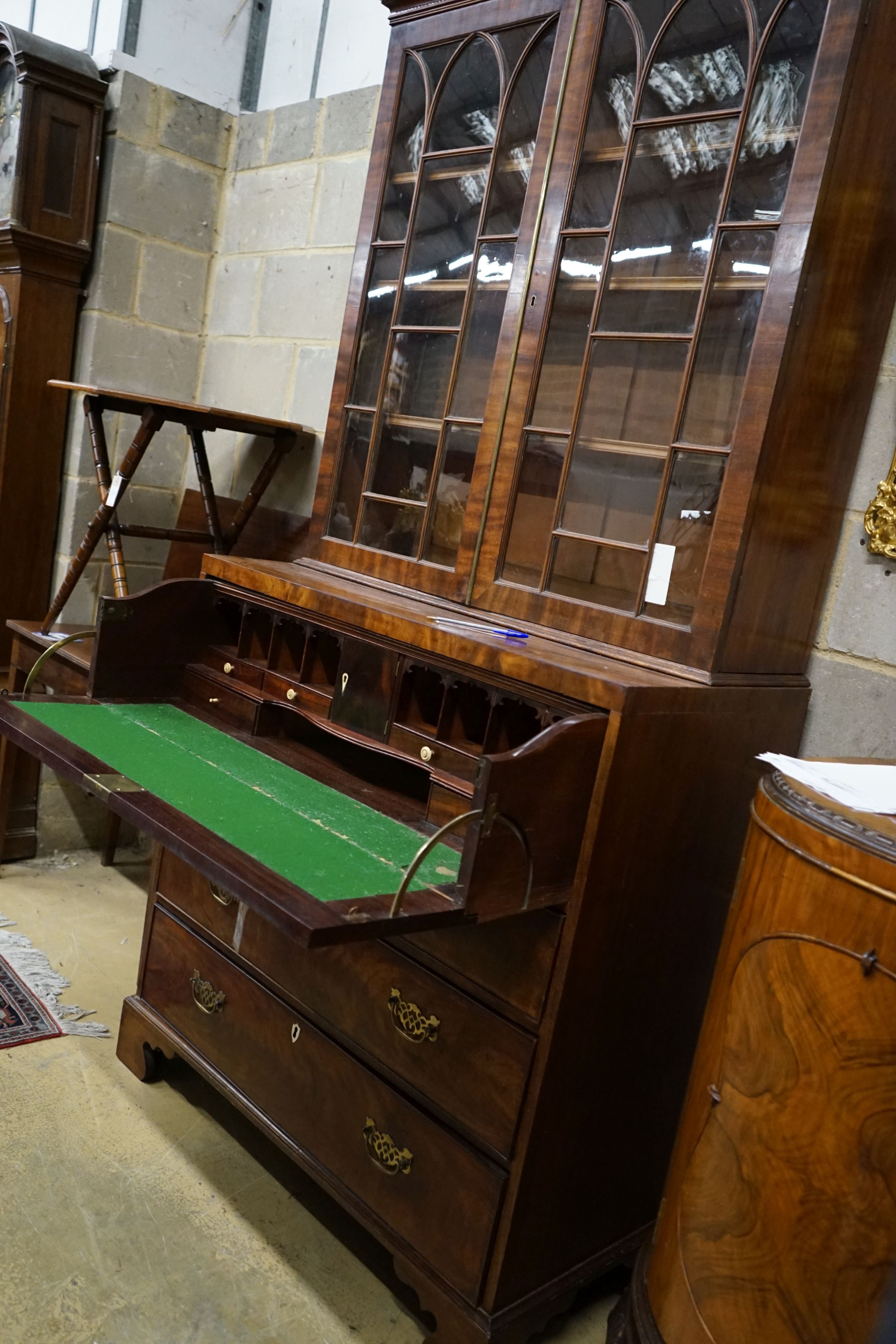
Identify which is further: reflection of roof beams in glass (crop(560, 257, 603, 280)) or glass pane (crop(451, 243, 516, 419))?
glass pane (crop(451, 243, 516, 419))

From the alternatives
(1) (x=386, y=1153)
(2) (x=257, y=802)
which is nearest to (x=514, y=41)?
(2) (x=257, y=802)

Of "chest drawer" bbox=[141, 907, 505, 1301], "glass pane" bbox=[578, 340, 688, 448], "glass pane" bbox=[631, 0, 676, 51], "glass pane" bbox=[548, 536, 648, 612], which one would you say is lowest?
"chest drawer" bbox=[141, 907, 505, 1301]

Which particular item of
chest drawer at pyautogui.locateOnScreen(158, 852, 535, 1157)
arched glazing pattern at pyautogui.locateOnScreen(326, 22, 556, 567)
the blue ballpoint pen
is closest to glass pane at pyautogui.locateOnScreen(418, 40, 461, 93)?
arched glazing pattern at pyautogui.locateOnScreen(326, 22, 556, 567)

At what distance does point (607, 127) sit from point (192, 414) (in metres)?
1.34

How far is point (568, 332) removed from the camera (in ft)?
5.74

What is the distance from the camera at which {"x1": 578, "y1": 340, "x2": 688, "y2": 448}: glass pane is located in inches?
64.6

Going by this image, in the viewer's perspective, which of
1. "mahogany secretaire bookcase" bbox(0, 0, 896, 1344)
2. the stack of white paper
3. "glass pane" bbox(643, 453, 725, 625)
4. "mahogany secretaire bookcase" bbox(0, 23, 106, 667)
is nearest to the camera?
the stack of white paper

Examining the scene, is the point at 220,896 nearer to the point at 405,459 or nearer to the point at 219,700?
the point at 219,700

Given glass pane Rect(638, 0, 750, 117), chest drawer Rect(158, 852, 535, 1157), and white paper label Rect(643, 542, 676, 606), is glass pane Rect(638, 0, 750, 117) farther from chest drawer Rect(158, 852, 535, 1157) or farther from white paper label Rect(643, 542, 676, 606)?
chest drawer Rect(158, 852, 535, 1157)

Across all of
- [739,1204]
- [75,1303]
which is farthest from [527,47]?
[75,1303]

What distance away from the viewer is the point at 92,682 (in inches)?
77.5

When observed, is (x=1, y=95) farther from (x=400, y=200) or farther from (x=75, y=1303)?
(x=75, y=1303)

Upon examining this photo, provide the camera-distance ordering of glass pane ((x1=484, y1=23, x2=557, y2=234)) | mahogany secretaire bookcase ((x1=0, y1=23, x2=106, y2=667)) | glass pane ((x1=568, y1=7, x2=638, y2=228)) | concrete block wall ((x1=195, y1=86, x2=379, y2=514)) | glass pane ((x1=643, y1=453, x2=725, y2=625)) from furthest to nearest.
Answer: 1. mahogany secretaire bookcase ((x1=0, y1=23, x2=106, y2=667))
2. concrete block wall ((x1=195, y1=86, x2=379, y2=514))
3. glass pane ((x1=484, y1=23, x2=557, y2=234))
4. glass pane ((x1=568, y1=7, x2=638, y2=228))
5. glass pane ((x1=643, y1=453, x2=725, y2=625))

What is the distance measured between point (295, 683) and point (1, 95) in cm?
222
